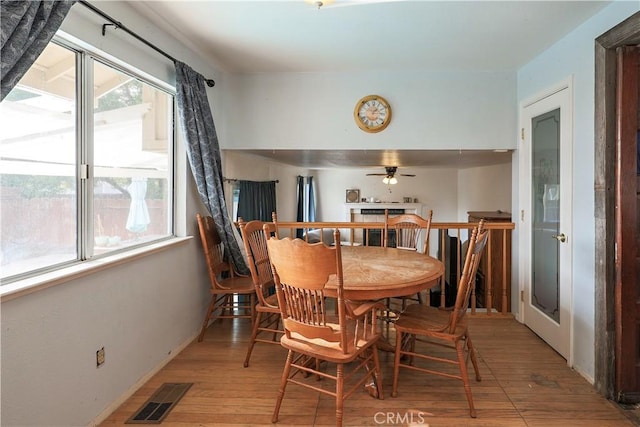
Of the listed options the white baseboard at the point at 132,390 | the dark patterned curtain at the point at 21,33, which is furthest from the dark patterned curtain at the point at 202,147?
the dark patterned curtain at the point at 21,33

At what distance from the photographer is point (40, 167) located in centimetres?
170

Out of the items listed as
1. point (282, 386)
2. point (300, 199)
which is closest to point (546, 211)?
point (282, 386)

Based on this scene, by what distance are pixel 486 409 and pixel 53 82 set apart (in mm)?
2853

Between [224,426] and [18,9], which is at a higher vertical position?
[18,9]

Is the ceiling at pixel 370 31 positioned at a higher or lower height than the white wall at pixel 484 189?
higher

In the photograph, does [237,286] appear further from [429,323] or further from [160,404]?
[429,323]

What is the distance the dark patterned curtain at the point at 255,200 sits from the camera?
4.04 meters

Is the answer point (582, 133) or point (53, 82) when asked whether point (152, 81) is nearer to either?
point (53, 82)

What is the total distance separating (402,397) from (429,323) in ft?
1.51

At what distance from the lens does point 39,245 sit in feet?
5.60

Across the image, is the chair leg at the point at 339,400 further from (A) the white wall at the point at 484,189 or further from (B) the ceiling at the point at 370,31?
(A) the white wall at the point at 484,189

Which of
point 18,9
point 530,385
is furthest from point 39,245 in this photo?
point 530,385

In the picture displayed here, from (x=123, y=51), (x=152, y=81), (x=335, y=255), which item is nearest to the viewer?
(x=335, y=255)

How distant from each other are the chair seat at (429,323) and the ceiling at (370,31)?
190 centimetres
